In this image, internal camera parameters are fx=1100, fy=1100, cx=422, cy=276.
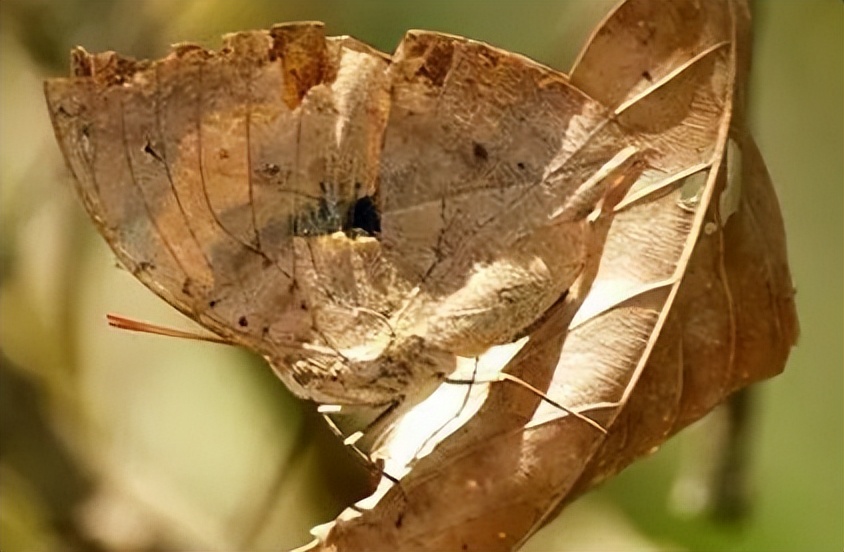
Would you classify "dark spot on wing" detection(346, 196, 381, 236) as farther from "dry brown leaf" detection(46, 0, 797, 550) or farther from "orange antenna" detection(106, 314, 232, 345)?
"orange antenna" detection(106, 314, 232, 345)

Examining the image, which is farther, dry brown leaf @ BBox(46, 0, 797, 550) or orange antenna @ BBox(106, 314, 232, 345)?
orange antenna @ BBox(106, 314, 232, 345)

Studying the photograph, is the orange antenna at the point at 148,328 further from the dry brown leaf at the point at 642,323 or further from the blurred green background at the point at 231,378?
the dry brown leaf at the point at 642,323

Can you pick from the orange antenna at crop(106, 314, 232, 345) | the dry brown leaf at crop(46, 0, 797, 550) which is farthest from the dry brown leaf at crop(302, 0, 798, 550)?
the orange antenna at crop(106, 314, 232, 345)

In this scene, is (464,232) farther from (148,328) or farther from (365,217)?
(148,328)

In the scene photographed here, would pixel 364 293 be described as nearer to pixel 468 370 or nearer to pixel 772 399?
pixel 468 370

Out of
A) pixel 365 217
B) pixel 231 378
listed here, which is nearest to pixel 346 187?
pixel 365 217

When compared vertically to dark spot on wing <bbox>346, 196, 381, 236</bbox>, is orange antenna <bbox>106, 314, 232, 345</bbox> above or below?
below
